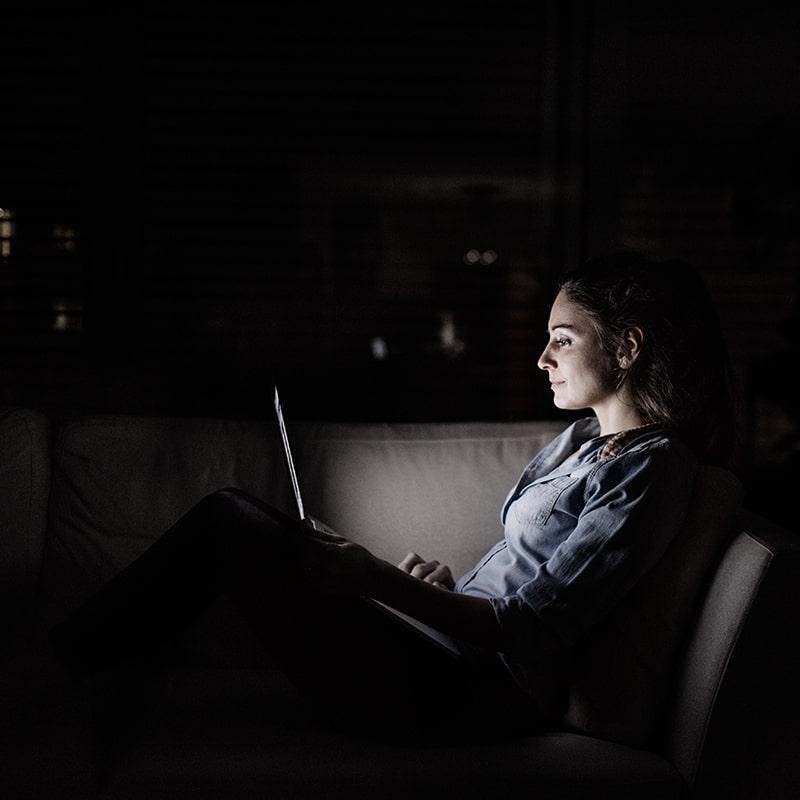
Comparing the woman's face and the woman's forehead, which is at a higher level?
the woman's forehead

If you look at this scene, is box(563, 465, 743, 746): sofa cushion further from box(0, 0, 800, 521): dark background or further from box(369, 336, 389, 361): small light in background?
box(369, 336, 389, 361): small light in background

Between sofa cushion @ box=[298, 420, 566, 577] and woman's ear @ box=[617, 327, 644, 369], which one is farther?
sofa cushion @ box=[298, 420, 566, 577]

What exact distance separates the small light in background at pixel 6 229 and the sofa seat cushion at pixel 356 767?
166 cm

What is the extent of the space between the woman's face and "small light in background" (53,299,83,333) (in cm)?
150

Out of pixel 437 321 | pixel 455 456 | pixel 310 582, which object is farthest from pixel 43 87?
pixel 310 582

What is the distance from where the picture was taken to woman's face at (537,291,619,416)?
1573mm

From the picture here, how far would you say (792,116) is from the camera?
290 centimetres

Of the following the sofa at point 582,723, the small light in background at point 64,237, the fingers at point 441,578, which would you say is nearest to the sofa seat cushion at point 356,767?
the sofa at point 582,723

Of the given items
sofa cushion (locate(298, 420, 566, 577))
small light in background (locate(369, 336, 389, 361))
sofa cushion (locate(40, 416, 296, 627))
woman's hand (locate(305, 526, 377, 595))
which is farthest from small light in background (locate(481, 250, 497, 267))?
woman's hand (locate(305, 526, 377, 595))

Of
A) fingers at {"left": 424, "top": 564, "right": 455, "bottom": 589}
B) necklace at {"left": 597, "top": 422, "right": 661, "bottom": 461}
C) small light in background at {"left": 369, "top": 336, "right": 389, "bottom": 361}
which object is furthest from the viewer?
small light in background at {"left": 369, "top": 336, "right": 389, "bottom": 361}

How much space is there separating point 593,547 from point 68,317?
1.79 metres

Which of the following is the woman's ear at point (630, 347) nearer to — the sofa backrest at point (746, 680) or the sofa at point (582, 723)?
the sofa at point (582, 723)

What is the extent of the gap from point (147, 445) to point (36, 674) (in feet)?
1.60

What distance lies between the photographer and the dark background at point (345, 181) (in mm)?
2627
